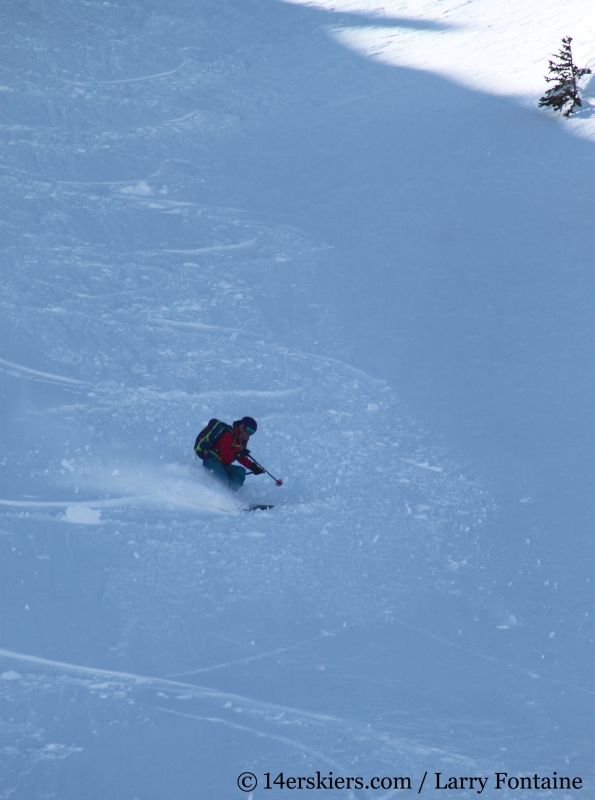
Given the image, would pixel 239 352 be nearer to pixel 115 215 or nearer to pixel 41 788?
pixel 115 215

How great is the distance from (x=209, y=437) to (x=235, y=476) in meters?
0.39

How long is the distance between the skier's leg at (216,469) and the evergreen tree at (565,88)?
904cm

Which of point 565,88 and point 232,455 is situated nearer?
point 232,455

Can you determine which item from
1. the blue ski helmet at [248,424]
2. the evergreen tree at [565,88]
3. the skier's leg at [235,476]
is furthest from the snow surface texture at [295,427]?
the blue ski helmet at [248,424]

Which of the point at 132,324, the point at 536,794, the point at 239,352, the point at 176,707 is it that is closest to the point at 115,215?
the point at 132,324

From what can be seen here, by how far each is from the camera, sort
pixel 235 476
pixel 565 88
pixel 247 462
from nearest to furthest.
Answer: pixel 247 462, pixel 235 476, pixel 565 88

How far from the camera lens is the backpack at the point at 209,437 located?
19.2ft

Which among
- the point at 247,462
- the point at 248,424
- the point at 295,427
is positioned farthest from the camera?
the point at 295,427

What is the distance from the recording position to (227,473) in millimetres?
6000

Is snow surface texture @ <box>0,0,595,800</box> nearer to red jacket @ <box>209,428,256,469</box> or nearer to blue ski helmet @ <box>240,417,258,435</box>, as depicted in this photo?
red jacket @ <box>209,428,256,469</box>

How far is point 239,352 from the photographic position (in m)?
7.88

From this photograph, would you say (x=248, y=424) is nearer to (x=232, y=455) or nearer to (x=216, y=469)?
(x=232, y=455)

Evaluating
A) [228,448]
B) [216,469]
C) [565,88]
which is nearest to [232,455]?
[228,448]

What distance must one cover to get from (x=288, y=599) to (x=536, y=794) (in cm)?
178
